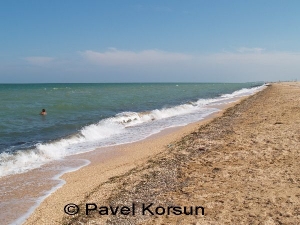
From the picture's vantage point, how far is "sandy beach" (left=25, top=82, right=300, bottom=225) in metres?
4.79

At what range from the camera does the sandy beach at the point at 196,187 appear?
4785 millimetres

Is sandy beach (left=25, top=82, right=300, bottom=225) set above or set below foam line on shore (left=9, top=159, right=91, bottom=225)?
above

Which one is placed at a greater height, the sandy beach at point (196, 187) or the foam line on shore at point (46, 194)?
the sandy beach at point (196, 187)

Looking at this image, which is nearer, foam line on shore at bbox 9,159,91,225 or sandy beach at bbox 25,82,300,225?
sandy beach at bbox 25,82,300,225

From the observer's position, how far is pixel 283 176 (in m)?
6.08

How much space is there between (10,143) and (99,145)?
4.05 metres

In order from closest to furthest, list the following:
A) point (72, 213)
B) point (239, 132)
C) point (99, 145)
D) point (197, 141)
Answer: point (72, 213), point (197, 141), point (239, 132), point (99, 145)

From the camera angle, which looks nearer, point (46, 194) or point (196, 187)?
point (196, 187)

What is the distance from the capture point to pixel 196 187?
232 inches

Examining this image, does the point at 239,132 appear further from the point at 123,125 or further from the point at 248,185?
the point at 123,125

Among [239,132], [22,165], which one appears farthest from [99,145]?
[239,132]

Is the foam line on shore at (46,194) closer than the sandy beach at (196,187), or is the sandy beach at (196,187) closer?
the sandy beach at (196,187)

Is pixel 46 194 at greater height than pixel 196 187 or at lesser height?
lesser

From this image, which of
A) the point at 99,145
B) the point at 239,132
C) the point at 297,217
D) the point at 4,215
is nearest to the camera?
the point at 297,217
